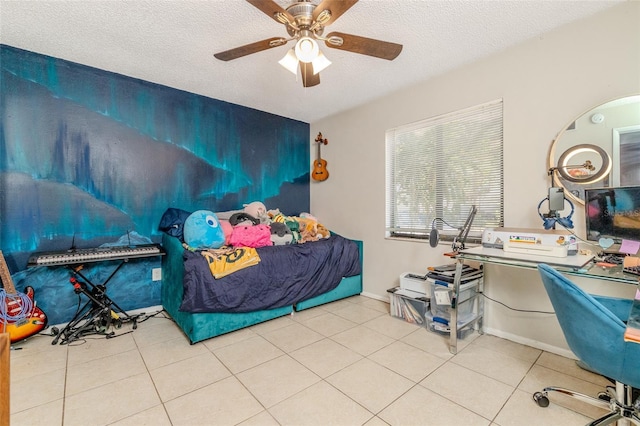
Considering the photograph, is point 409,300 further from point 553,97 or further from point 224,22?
point 224,22

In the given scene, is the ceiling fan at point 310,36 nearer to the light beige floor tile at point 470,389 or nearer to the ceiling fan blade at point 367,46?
the ceiling fan blade at point 367,46

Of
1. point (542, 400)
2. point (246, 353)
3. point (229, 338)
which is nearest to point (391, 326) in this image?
point (542, 400)

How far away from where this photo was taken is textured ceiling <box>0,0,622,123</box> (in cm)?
171

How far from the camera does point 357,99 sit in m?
3.13

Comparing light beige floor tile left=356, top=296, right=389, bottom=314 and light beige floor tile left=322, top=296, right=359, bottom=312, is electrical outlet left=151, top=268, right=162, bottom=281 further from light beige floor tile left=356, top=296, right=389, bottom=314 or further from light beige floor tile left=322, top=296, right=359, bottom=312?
light beige floor tile left=356, top=296, right=389, bottom=314

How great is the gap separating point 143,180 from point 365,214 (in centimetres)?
243

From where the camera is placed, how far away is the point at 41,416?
1357 millimetres

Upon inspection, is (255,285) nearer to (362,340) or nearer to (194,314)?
(194,314)

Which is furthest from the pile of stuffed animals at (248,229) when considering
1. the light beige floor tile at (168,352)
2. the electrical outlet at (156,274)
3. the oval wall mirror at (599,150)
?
the oval wall mirror at (599,150)

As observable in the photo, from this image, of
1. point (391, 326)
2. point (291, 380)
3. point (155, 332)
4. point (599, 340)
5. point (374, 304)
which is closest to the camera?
point (599, 340)

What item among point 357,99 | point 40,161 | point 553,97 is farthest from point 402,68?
point 40,161

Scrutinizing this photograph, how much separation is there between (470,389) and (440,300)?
27.3 inches

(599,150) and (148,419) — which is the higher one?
(599,150)

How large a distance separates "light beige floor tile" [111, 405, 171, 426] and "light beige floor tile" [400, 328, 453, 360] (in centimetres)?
166
